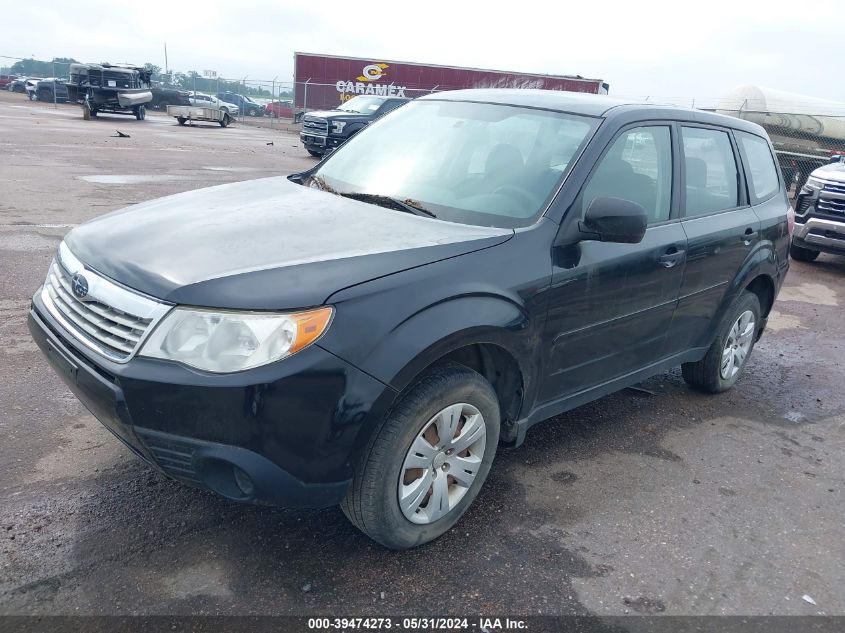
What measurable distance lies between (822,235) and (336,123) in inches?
495

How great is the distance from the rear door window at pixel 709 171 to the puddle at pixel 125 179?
9.57m

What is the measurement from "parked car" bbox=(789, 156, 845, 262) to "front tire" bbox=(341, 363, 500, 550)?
8.04 metres

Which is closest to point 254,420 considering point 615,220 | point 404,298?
point 404,298

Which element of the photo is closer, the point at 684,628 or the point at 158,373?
the point at 158,373

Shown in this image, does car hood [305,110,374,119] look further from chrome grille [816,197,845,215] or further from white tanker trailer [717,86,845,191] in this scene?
chrome grille [816,197,845,215]

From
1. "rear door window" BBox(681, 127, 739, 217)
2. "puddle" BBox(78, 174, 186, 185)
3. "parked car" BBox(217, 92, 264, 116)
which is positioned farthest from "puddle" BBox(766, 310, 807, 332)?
"parked car" BBox(217, 92, 264, 116)

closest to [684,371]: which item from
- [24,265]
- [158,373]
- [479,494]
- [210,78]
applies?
[479,494]

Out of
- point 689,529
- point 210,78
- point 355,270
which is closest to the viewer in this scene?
point 355,270

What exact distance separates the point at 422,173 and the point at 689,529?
211 cm

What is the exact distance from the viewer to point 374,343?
248 cm

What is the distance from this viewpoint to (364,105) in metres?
20.6

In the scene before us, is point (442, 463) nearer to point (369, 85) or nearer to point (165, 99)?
point (369, 85)

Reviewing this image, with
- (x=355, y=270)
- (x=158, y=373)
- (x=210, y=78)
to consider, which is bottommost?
(x=210, y=78)

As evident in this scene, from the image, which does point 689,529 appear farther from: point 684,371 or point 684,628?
point 684,371
